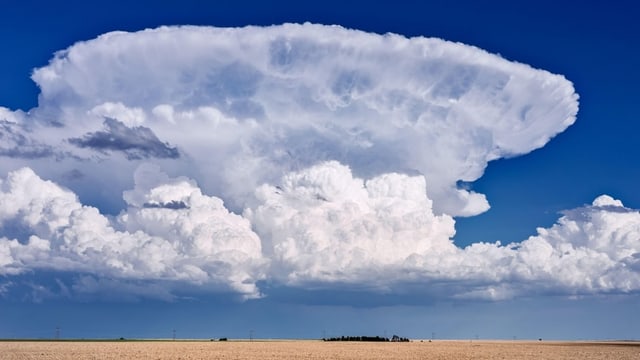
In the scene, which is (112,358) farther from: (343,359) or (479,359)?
(479,359)

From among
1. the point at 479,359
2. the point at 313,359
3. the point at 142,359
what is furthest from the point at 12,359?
the point at 479,359

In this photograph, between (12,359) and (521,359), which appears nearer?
(12,359)

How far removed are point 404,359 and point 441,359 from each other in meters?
6.19

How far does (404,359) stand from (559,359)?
28.1m

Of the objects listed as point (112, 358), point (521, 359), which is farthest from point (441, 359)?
point (112, 358)

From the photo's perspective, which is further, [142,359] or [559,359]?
[559,359]

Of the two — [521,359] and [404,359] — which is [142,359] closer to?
[404,359]

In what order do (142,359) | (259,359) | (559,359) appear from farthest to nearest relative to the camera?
(559,359) < (259,359) < (142,359)

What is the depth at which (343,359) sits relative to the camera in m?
121

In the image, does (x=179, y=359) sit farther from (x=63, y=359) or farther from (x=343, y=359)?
(x=343, y=359)

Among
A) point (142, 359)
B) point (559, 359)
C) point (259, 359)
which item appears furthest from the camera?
point (559, 359)

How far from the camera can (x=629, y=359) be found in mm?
124500

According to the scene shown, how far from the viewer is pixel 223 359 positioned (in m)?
121

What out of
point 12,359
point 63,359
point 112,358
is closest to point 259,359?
point 112,358
